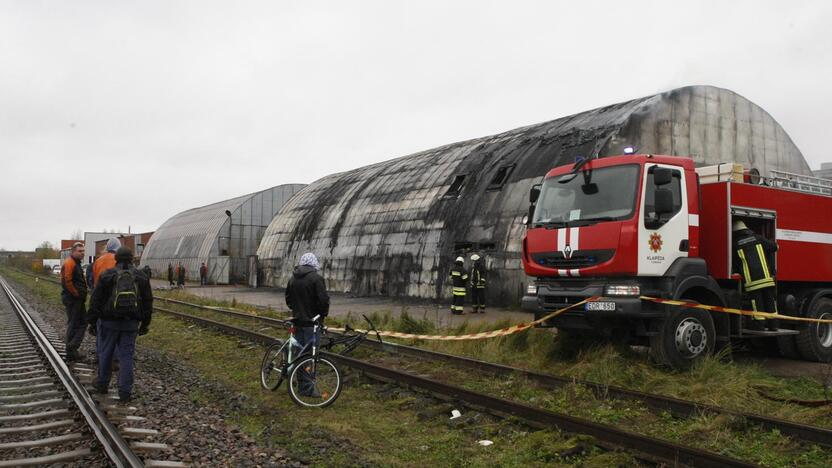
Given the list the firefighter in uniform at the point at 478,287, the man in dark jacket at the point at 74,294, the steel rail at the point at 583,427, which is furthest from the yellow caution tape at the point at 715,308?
the firefighter in uniform at the point at 478,287

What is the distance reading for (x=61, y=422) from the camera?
659cm

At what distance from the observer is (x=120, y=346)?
776 cm

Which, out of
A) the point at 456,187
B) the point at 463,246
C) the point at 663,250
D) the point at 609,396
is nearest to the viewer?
the point at 609,396

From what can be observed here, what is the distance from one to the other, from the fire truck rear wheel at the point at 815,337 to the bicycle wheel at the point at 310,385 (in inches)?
329

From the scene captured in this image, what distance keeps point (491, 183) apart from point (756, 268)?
12.9m

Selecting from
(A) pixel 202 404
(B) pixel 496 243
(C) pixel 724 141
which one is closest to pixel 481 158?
(B) pixel 496 243

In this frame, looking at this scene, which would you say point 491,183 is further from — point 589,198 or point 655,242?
point 655,242

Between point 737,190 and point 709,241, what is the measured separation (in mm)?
926

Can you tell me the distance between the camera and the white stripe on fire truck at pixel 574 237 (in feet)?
30.2

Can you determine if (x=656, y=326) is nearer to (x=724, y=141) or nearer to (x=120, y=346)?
(x=120, y=346)

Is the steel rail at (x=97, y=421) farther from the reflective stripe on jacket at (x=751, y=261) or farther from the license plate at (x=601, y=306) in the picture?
the reflective stripe on jacket at (x=751, y=261)

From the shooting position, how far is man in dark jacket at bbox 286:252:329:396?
25.7 ft

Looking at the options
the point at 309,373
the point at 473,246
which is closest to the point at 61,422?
the point at 309,373

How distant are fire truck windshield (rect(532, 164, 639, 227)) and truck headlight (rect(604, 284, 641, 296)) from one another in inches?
39.0
